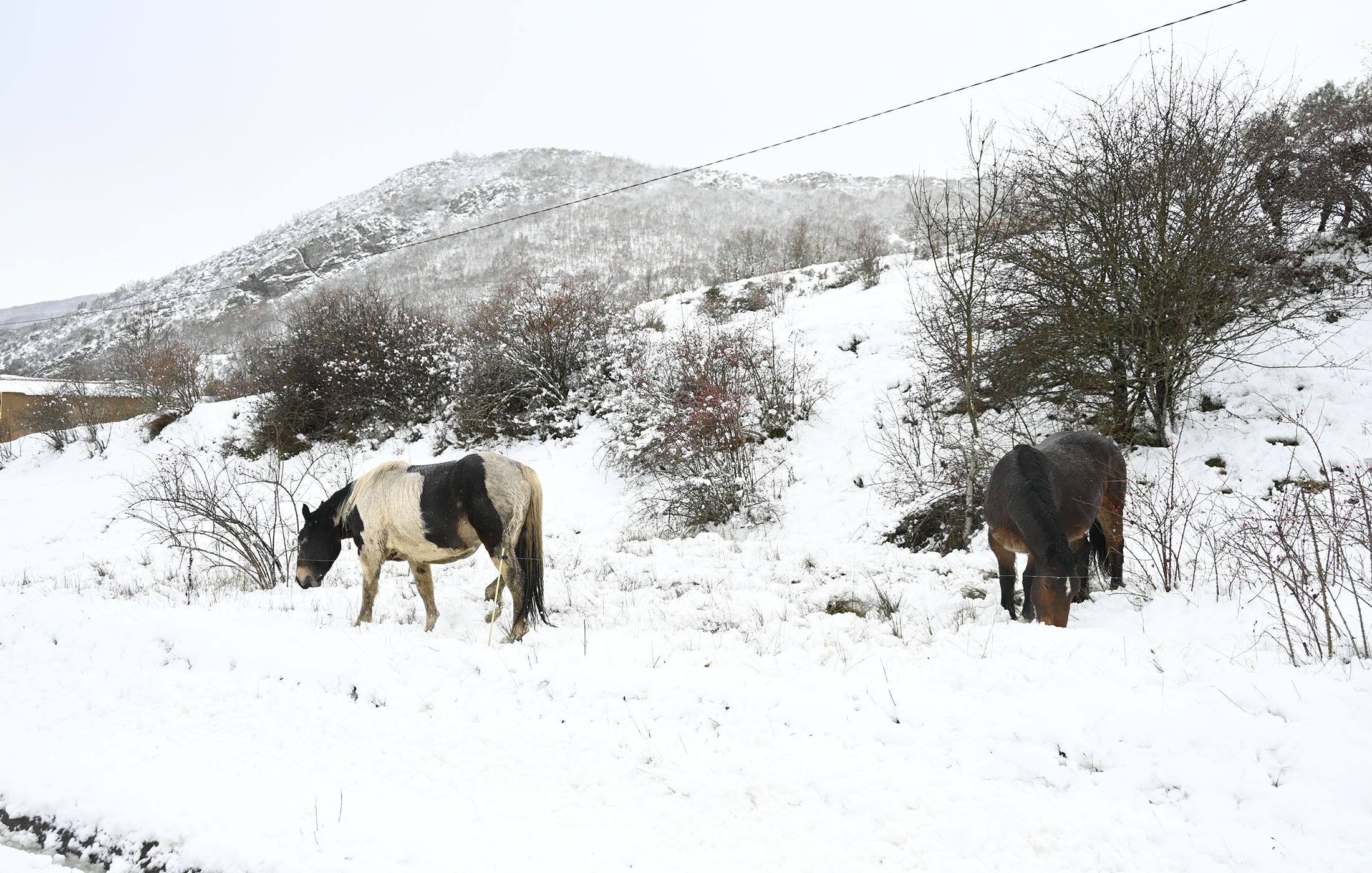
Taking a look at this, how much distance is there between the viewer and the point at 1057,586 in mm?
4359

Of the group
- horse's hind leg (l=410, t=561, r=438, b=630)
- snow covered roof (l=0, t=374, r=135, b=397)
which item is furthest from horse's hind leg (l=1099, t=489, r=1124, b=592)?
snow covered roof (l=0, t=374, r=135, b=397)

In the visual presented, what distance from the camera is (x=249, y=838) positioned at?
→ 2.79 meters

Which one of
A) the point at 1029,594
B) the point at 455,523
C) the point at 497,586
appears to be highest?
the point at 455,523

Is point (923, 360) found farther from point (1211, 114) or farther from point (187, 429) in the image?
point (187, 429)

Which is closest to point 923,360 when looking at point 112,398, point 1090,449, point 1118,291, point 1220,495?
point 1118,291

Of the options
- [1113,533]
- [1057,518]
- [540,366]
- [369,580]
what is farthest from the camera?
[540,366]

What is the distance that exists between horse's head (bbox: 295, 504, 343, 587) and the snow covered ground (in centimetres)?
41

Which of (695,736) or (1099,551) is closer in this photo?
(695,736)

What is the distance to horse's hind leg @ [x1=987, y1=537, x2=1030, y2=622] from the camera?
16.7ft

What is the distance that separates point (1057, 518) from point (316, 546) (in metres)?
6.31

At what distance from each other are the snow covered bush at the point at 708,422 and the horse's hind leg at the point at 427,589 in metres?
4.85

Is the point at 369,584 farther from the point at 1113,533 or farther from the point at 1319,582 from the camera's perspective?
the point at 1319,582

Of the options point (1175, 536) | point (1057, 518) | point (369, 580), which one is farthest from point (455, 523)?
point (1175, 536)

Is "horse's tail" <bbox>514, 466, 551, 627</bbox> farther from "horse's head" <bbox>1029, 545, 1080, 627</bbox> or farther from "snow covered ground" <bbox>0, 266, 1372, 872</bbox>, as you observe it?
"horse's head" <bbox>1029, 545, 1080, 627</bbox>
